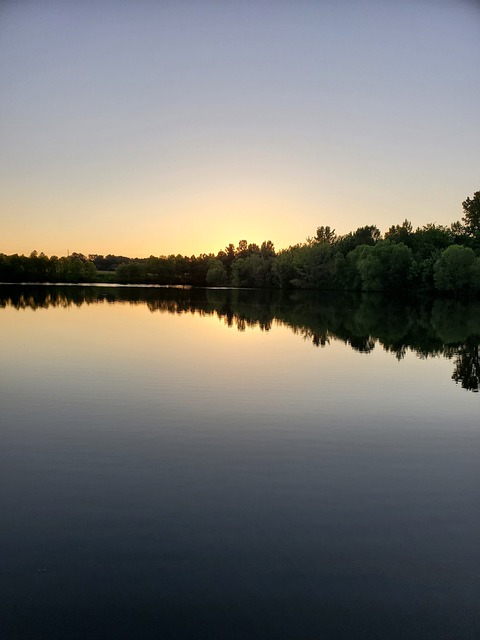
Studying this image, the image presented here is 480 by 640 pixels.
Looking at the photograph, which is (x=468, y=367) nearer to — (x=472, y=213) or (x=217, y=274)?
(x=472, y=213)

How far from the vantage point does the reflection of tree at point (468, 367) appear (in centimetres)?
1391

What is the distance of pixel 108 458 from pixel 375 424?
489 centimetres

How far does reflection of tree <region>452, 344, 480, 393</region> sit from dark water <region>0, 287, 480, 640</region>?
0.66 meters

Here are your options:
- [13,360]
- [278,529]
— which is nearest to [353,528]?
[278,529]

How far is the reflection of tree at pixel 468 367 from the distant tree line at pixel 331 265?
45.5 m

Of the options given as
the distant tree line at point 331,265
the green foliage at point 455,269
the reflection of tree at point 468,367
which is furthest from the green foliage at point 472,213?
the reflection of tree at point 468,367

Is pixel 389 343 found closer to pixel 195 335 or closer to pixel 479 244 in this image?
pixel 195 335

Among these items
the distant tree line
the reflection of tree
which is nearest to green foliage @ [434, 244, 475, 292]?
the distant tree line

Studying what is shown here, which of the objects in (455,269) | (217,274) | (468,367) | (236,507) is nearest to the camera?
(236,507)

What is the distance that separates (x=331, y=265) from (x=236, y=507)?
267ft

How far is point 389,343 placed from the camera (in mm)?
22188

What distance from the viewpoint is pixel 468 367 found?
54.1 ft

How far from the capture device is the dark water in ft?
13.6

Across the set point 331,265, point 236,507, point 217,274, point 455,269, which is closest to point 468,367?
point 236,507
